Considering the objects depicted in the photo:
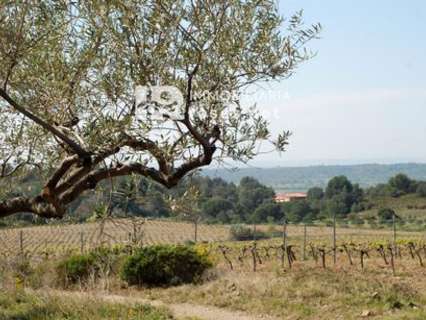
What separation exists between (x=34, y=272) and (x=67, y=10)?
13.8 meters

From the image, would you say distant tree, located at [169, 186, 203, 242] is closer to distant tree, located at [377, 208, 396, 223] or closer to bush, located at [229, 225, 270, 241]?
bush, located at [229, 225, 270, 241]

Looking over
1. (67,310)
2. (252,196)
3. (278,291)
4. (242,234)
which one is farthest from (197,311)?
(252,196)

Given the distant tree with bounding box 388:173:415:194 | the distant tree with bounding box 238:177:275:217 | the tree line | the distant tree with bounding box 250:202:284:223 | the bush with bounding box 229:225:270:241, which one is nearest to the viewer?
the tree line

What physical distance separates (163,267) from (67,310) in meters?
7.01

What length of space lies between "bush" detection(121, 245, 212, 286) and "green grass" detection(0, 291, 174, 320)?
17.3 feet

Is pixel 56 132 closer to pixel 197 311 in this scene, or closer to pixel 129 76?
pixel 129 76

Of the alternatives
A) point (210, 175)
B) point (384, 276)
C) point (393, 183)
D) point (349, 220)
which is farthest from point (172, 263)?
point (393, 183)

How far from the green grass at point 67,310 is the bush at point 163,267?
5.27 m

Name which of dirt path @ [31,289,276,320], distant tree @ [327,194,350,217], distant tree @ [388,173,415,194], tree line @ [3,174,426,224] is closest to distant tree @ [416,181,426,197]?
tree line @ [3,174,426,224]

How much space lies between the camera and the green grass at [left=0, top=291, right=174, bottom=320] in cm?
1045

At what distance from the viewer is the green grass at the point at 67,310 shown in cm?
1045

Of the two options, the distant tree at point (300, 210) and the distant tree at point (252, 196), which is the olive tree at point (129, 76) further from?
the distant tree at point (300, 210)

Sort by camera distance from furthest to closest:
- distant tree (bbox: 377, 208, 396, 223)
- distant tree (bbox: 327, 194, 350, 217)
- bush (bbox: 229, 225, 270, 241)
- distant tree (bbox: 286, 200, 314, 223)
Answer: distant tree (bbox: 327, 194, 350, 217) → distant tree (bbox: 377, 208, 396, 223) → distant tree (bbox: 286, 200, 314, 223) → bush (bbox: 229, 225, 270, 241)

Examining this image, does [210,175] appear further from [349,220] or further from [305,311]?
[349,220]
